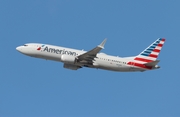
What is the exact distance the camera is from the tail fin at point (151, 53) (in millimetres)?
79812

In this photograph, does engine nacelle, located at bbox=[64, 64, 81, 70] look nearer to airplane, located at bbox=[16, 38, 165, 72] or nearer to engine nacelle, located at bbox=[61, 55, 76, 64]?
airplane, located at bbox=[16, 38, 165, 72]

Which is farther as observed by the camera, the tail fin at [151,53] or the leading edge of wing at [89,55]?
the tail fin at [151,53]

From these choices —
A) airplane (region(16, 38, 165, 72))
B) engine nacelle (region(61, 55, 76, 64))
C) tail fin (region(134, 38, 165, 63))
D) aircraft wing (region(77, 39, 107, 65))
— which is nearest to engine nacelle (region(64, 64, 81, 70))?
airplane (region(16, 38, 165, 72))

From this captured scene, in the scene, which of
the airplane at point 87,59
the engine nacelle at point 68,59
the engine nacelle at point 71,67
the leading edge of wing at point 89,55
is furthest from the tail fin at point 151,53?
the engine nacelle at point 68,59

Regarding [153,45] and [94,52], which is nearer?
[94,52]

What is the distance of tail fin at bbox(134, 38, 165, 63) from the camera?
7981 cm

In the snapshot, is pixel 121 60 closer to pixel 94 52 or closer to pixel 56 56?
pixel 94 52

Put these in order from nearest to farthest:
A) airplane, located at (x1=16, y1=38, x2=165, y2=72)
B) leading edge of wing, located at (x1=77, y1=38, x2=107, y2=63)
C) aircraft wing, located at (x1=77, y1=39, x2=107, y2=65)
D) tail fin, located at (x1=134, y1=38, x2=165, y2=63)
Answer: leading edge of wing, located at (x1=77, y1=38, x2=107, y2=63) → aircraft wing, located at (x1=77, y1=39, x2=107, y2=65) → airplane, located at (x1=16, y1=38, x2=165, y2=72) → tail fin, located at (x1=134, y1=38, x2=165, y2=63)

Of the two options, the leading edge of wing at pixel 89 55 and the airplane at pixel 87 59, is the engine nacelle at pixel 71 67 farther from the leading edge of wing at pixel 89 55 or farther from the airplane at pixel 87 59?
the leading edge of wing at pixel 89 55

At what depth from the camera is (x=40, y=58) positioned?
258ft

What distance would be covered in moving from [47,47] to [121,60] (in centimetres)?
1500

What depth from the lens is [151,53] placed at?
8100 centimetres

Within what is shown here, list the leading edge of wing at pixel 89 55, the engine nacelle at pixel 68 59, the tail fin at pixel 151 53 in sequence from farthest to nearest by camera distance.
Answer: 1. the tail fin at pixel 151 53
2. the engine nacelle at pixel 68 59
3. the leading edge of wing at pixel 89 55

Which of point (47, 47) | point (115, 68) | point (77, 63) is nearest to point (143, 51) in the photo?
point (115, 68)
